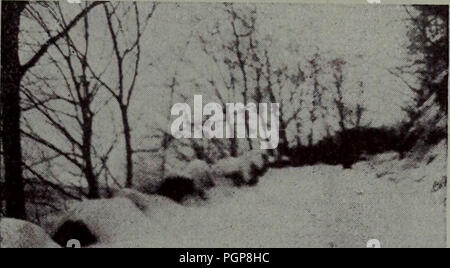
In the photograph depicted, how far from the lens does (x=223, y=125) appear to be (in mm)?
2965

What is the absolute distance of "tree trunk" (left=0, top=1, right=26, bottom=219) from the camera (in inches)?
113

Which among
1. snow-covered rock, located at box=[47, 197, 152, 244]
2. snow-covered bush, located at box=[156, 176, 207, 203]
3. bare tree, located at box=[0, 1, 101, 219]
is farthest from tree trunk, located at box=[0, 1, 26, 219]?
snow-covered bush, located at box=[156, 176, 207, 203]

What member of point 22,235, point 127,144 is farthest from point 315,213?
point 22,235

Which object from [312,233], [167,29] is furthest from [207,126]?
[312,233]

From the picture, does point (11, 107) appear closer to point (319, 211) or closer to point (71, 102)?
point (71, 102)

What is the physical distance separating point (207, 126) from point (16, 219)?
1026 mm

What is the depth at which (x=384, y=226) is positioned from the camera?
2.94m

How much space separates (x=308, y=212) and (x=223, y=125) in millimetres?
601

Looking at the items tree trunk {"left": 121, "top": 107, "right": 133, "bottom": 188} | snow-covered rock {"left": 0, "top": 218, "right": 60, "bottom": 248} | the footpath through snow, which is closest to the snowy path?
the footpath through snow

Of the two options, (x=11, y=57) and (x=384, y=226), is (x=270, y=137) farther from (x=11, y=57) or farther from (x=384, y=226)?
(x=11, y=57)

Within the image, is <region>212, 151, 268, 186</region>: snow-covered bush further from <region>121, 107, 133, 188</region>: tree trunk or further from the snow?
<region>121, 107, 133, 188</region>: tree trunk

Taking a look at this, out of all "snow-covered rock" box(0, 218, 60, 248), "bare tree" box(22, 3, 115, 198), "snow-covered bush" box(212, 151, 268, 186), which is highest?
"bare tree" box(22, 3, 115, 198)

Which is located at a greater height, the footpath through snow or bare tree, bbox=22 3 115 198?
bare tree, bbox=22 3 115 198

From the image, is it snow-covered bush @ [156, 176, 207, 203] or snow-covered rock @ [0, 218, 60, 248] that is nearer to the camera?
snow-covered rock @ [0, 218, 60, 248]
